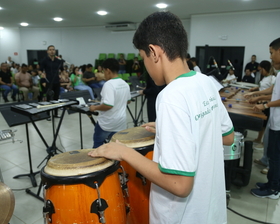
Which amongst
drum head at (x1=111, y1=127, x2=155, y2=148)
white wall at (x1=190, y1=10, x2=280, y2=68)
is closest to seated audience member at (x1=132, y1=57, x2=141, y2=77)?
white wall at (x1=190, y1=10, x2=280, y2=68)

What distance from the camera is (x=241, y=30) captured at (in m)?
8.71

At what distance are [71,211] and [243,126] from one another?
2056 mm

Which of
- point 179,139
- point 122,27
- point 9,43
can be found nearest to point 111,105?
point 179,139

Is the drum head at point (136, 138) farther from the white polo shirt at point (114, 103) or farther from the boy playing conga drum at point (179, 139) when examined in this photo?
the white polo shirt at point (114, 103)

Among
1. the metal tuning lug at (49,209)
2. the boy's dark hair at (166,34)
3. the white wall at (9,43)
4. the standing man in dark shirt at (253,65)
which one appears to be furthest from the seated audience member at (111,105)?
the white wall at (9,43)

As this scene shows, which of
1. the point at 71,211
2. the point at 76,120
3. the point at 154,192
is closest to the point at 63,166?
the point at 71,211

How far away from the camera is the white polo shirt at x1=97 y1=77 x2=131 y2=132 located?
2691 mm

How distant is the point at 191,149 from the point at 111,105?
6.59 ft

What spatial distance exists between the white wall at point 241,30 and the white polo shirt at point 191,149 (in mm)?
8831

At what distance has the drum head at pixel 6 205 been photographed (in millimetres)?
924

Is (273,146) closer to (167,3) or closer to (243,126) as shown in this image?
(243,126)

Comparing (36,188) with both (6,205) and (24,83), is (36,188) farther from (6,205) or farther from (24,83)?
(24,83)

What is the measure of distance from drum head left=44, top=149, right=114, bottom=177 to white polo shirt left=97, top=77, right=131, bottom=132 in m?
1.48

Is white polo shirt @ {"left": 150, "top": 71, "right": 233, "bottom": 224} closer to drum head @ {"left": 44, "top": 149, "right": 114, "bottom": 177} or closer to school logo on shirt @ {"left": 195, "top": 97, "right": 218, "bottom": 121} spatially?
school logo on shirt @ {"left": 195, "top": 97, "right": 218, "bottom": 121}
